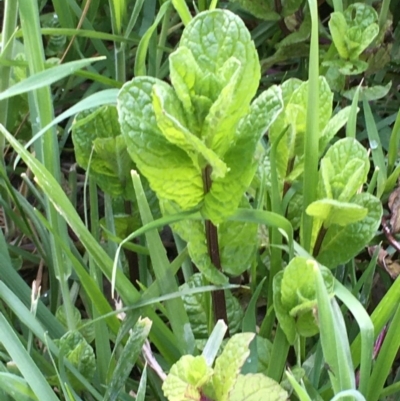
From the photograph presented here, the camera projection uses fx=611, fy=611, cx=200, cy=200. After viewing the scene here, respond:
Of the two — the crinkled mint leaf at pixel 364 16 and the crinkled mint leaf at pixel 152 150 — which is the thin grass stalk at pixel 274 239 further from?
the crinkled mint leaf at pixel 364 16

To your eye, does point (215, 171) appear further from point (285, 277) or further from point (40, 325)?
point (40, 325)

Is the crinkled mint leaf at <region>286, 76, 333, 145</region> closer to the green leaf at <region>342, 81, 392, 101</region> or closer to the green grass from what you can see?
the green grass

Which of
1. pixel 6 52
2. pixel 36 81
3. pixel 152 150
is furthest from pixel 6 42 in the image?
pixel 152 150

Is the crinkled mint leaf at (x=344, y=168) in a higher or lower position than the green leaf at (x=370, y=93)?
higher

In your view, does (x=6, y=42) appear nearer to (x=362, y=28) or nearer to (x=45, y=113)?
(x=45, y=113)

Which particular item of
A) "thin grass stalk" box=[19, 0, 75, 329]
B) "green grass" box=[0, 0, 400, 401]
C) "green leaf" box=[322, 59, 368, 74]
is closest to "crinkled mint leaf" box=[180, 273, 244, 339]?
"green grass" box=[0, 0, 400, 401]

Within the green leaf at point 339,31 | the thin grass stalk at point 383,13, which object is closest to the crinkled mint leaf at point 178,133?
the green leaf at point 339,31

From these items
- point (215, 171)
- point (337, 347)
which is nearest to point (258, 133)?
point (215, 171)
